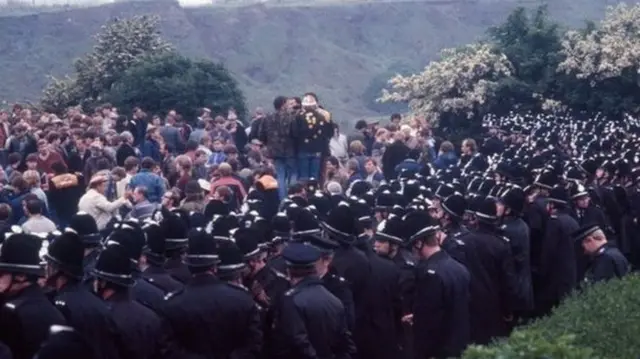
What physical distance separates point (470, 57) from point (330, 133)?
39.5 feet

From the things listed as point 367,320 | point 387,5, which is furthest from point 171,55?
point 387,5

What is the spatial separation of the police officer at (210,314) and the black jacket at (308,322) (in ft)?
0.91

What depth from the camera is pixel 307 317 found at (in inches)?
386

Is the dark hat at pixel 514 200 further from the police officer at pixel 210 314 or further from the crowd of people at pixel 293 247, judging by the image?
the police officer at pixel 210 314

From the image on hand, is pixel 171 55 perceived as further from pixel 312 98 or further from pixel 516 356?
pixel 516 356

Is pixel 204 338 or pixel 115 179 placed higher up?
pixel 204 338

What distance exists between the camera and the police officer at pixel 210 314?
9305 mm

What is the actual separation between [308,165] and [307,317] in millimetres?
12107

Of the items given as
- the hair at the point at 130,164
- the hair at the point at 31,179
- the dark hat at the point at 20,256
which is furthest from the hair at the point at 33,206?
the dark hat at the point at 20,256

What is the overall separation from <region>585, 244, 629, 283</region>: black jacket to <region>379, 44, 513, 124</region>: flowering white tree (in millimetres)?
19116

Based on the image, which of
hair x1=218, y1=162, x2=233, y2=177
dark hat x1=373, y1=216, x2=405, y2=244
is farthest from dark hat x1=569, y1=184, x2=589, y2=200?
hair x1=218, y1=162, x2=233, y2=177

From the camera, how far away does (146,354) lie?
9328 millimetres

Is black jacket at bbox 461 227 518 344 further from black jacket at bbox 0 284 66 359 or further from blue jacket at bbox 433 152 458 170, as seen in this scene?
blue jacket at bbox 433 152 458 170

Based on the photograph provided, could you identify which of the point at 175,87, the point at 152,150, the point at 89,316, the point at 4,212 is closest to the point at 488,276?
the point at 89,316
